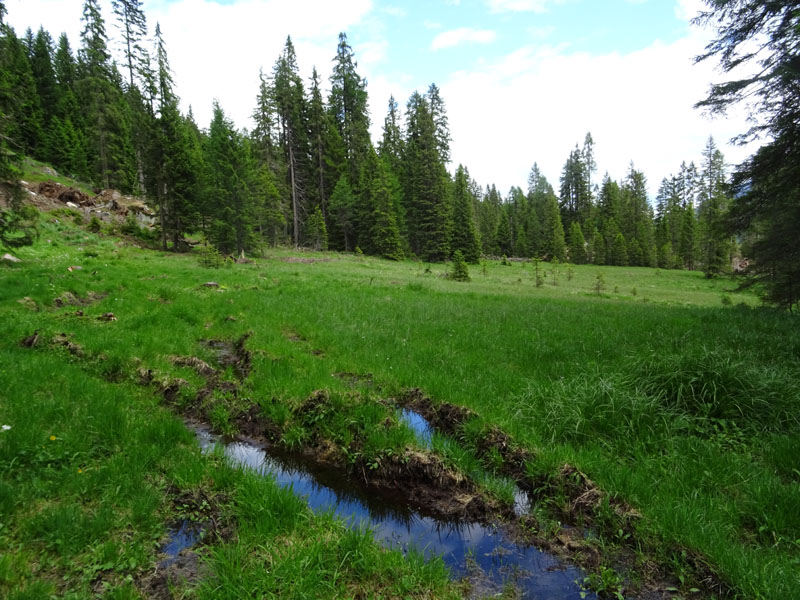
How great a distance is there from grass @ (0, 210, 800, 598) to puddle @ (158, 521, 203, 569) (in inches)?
6.3

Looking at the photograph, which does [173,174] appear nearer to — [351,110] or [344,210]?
[344,210]

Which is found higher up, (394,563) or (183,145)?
(183,145)

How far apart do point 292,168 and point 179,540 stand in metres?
48.1

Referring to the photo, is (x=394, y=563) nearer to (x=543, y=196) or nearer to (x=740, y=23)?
(x=740, y=23)

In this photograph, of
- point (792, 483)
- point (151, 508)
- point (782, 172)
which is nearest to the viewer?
point (151, 508)

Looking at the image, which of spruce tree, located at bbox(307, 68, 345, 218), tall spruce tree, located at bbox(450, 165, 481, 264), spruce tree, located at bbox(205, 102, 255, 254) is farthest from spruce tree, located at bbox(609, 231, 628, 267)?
spruce tree, located at bbox(205, 102, 255, 254)

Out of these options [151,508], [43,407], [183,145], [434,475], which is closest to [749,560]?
[434,475]

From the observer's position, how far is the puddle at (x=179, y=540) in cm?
331

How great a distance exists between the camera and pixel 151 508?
3.77 m

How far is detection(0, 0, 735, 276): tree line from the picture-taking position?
31.4 m

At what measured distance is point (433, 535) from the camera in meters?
4.05

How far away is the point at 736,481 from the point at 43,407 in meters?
8.75

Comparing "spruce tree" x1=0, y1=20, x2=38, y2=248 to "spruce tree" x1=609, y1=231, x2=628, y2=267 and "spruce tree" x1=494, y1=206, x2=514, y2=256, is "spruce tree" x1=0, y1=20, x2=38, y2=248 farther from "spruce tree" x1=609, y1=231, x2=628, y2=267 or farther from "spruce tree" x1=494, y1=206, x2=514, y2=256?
"spruce tree" x1=609, y1=231, x2=628, y2=267

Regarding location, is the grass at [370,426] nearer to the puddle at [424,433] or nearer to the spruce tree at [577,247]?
the puddle at [424,433]
